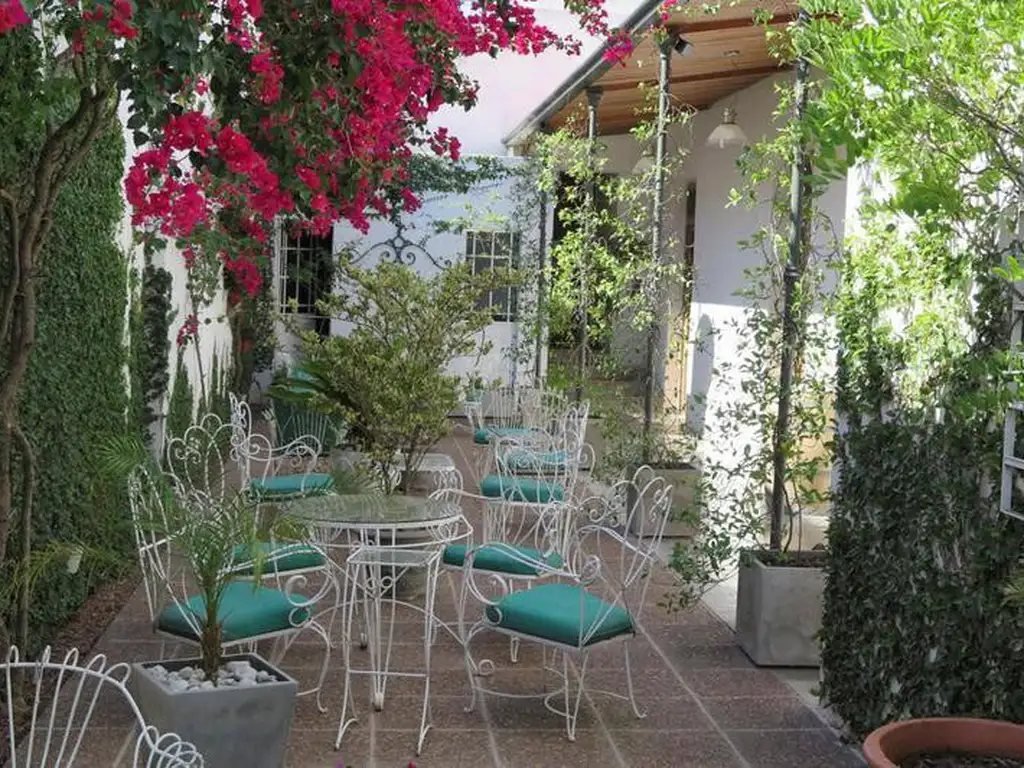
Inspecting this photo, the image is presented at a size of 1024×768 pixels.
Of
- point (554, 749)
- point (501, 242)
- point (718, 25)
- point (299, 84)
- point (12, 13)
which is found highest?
point (718, 25)

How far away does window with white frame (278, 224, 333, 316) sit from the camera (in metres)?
14.4

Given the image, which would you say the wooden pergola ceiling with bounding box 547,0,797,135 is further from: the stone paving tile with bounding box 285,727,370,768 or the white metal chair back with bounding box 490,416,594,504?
the stone paving tile with bounding box 285,727,370,768

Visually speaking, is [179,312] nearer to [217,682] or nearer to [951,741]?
[217,682]

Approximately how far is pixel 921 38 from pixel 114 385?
4.47 m

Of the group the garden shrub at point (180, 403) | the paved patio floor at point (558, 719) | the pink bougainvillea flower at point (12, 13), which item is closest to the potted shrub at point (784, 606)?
the paved patio floor at point (558, 719)

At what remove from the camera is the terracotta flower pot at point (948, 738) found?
9.55 ft

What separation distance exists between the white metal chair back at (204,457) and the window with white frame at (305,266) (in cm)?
434

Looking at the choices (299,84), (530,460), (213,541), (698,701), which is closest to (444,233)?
(530,460)

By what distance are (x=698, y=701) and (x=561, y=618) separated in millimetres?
750

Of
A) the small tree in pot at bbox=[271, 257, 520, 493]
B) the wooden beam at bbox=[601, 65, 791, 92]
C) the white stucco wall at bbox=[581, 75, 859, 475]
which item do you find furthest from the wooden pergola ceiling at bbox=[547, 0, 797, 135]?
the small tree in pot at bbox=[271, 257, 520, 493]

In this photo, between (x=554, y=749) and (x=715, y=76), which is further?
(x=715, y=76)

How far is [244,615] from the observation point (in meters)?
4.25

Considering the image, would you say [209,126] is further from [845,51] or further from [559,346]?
[559,346]

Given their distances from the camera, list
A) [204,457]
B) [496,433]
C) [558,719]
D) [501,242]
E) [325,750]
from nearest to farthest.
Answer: [325,750] < [558,719] < [204,457] < [496,433] < [501,242]
